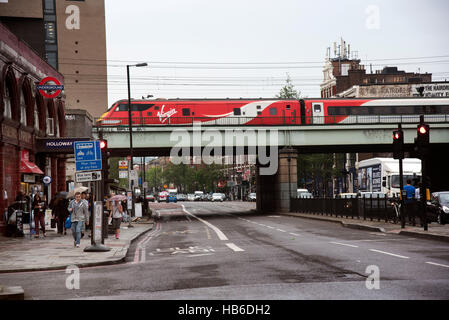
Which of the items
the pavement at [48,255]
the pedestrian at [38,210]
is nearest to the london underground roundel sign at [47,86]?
the pedestrian at [38,210]

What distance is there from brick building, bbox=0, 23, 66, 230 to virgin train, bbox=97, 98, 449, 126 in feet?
46.6

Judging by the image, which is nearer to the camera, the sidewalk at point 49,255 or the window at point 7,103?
the sidewalk at point 49,255

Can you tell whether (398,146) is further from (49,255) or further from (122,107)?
(122,107)

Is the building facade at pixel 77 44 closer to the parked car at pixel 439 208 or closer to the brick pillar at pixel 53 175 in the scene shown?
the brick pillar at pixel 53 175

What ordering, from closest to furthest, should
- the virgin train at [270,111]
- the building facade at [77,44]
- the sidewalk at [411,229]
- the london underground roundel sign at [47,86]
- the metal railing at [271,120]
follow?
the sidewalk at [411,229] → the london underground roundel sign at [47,86] → the metal railing at [271,120] → the virgin train at [270,111] → the building facade at [77,44]

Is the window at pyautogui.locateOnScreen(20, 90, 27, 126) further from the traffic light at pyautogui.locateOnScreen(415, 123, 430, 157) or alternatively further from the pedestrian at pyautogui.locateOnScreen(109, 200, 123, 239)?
the traffic light at pyautogui.locateOnScreen(415, 123, 430, 157)

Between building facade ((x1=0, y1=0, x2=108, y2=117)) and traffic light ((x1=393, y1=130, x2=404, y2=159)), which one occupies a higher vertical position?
building facade ((x1=0, y1=0, x2=108, y2=117))

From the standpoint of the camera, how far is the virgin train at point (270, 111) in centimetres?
5284

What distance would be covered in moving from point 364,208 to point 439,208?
194 inches

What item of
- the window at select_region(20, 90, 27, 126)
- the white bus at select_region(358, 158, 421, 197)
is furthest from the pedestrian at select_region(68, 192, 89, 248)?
the white bus at select_region(358, 158, 421, 197)

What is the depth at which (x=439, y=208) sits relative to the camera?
30281 mm

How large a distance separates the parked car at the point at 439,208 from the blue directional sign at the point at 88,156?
1675cm

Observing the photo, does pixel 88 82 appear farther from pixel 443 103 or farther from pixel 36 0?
pixel 443 103

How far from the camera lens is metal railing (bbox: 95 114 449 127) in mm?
52188
